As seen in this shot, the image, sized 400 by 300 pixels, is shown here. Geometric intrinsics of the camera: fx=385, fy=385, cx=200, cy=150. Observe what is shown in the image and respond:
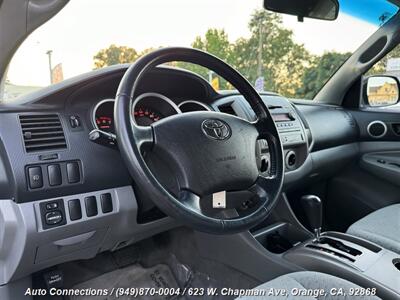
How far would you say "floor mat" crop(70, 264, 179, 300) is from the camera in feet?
5.26

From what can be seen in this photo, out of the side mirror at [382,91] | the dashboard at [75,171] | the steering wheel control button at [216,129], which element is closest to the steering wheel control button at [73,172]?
the dashboard at [75,171]

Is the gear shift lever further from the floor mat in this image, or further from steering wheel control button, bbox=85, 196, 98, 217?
steering wheel control button, bbox=85, 196, 98, 217

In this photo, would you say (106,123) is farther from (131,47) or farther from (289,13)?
(289,13)

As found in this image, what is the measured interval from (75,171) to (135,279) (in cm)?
76

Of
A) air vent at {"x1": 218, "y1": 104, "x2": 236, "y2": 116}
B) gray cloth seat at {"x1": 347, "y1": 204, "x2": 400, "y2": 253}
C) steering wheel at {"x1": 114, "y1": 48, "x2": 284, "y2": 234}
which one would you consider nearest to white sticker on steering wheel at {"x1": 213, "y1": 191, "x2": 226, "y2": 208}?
steering wheel at {"x1": 114, "y1": 48, "x2": 284, "y2": 234}

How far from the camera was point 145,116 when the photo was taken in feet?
4.22

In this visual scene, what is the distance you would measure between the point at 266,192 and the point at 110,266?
87 centimetres

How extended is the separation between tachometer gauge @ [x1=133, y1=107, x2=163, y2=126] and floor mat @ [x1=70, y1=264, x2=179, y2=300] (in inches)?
29.3

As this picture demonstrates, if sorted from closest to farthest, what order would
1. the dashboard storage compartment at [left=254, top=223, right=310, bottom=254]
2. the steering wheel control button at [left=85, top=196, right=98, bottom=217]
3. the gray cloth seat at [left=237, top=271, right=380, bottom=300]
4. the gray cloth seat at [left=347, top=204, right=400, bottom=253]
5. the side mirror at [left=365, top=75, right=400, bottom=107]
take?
the gray cloth seat at [left=237, top=271, right=380, bottom=300], the steering wheel control button at [left=85, top=196, right=98, bottom=217], the gray cloth seat at [left=347, top=204, right=400, bottom=253], the dashboard storage compartment at [left=254, top=223, right=310, bottom=254], the side mirror at [left=365, top=75, right=400, bottom=107]

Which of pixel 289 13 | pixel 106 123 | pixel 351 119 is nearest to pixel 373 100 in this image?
pixel 351 119

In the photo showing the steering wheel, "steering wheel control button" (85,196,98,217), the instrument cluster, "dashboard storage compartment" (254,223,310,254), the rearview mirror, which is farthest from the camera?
the rearview mirror

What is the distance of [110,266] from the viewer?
1.66m

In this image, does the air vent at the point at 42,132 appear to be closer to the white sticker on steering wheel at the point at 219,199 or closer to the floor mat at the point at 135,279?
the white sticker on steering wheel at the point at 219,199

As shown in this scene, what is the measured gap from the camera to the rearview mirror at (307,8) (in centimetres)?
180
